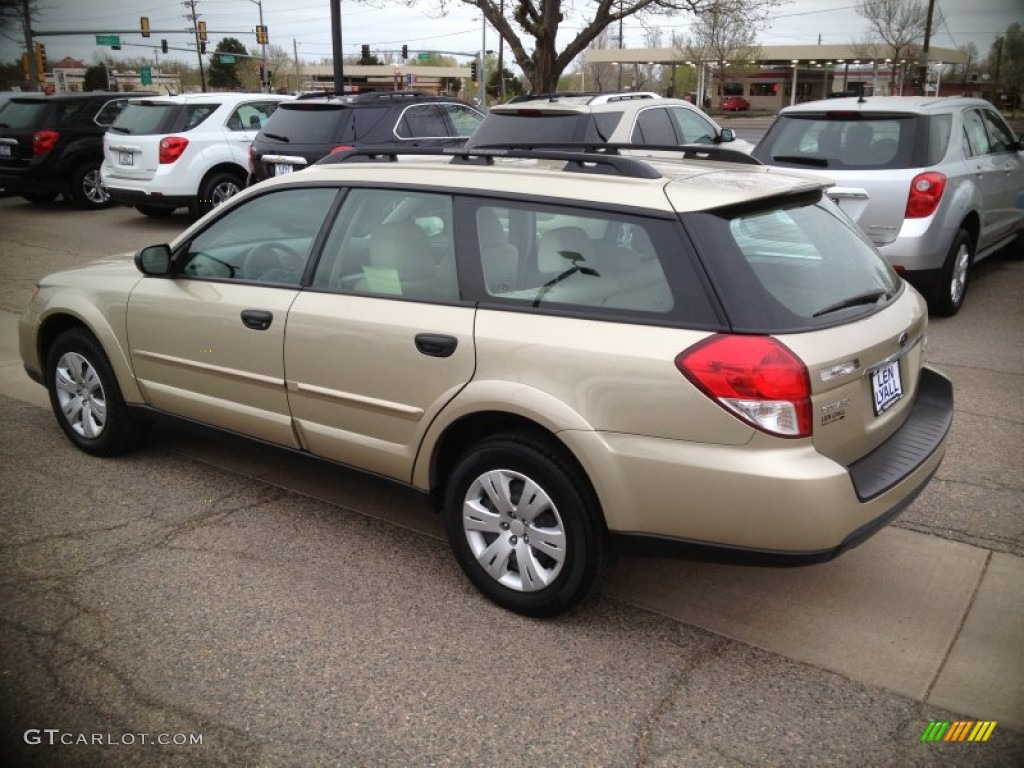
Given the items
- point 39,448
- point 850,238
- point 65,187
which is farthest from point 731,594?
point 65,187

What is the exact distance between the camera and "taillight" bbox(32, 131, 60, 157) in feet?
47.6

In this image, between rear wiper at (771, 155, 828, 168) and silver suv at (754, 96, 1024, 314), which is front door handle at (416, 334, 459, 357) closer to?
silver suv at (754, 96, 1024, 314)

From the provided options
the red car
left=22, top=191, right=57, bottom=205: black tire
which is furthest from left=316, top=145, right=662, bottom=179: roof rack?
the red car

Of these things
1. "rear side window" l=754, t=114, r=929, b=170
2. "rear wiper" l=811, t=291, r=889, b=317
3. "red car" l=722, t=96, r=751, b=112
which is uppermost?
"red car" l=722, t=96, r=751, b=112

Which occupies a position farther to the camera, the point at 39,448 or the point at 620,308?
the point at 39,448

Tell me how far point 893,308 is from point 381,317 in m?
1.94

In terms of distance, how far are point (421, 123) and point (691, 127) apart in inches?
147

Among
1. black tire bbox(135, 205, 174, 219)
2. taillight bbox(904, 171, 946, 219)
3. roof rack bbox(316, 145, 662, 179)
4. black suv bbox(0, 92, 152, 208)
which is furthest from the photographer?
black suv bbox(0, 92, 152, 208)

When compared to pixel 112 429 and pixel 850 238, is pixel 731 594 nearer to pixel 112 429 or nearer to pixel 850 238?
pixel 850 238

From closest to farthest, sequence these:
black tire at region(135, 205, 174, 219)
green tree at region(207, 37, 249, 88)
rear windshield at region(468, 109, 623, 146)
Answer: rear windshield at region(468, 109, 623, 146)
black tire at region(135, 205, 174, 219)
green tree at region(207, 37, 249, 88)

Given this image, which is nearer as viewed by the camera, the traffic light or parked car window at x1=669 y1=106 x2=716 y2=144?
parked car window at x1=669 y1=106 x2=716 y2=144

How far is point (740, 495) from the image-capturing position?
9.25ft

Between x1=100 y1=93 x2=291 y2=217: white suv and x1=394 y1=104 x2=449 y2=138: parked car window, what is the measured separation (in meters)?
2.22

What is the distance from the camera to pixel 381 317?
358cm
